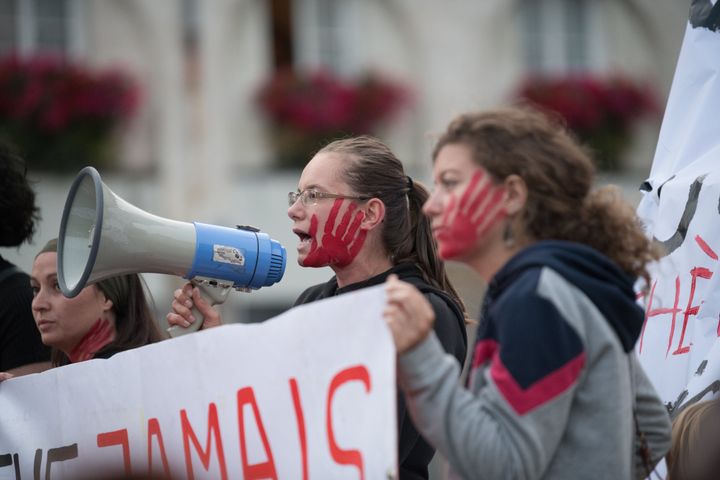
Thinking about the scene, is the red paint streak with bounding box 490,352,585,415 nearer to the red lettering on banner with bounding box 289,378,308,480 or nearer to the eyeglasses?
the red lettering on banner with bounding box 289,378,308,480

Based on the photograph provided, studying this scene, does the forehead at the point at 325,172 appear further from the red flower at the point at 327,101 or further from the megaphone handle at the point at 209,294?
the red flower at the point at 327,101

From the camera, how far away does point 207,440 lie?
285 cm

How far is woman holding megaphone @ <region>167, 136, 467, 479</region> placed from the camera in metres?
3.43

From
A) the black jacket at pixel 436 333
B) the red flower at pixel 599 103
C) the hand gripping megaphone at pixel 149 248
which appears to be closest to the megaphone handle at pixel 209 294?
the hand gripping megaphone at pixel 149 248

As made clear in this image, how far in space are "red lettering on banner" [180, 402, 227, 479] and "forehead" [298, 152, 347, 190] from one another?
858 millimetres

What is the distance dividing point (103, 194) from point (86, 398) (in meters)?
0.58

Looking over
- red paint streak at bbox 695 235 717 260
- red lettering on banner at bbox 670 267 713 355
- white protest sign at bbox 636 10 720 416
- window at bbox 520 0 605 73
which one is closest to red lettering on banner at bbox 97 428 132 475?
white protest sign at bbox 636 10 720 416

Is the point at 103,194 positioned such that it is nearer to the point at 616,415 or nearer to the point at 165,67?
the point at 616,415

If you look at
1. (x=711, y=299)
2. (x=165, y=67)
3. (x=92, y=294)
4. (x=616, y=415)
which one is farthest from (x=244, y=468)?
(x=165, y=67)

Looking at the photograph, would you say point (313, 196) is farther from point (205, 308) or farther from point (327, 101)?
point (327, 101)

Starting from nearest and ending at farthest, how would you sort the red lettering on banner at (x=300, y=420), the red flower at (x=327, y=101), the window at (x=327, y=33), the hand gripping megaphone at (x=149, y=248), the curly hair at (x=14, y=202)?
the red lettering on banner at (x=300, y=420), the hand gripping megaphone at (x=149, y=248), the curly hair at (x=14, y=202), the red flower at (x=327, y=101), the window at (x=327, y=33)

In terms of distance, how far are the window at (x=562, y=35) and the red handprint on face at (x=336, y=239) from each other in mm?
10655

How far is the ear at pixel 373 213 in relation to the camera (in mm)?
3473

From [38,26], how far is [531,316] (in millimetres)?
10743
